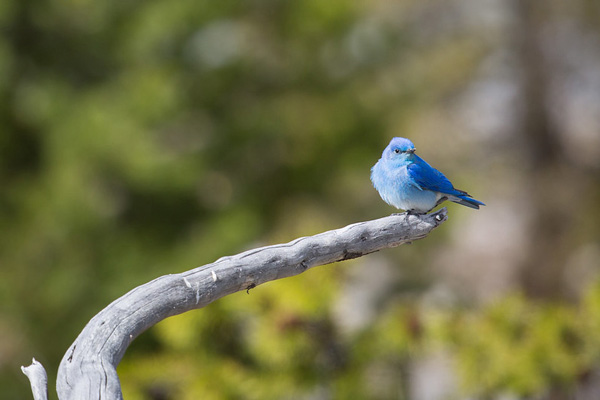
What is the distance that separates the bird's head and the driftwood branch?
20 centimetres

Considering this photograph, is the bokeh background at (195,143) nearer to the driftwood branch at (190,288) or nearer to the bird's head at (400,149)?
the bird's head at (400,149)

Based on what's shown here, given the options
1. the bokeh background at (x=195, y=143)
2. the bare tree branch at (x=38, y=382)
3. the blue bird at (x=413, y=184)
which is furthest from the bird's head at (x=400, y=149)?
the bokeh background at (x=195, y=143)

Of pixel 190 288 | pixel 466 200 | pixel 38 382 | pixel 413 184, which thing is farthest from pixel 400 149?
pixel 38 382

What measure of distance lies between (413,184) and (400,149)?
4.8 inches

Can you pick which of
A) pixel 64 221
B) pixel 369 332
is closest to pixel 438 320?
pixel 369 332

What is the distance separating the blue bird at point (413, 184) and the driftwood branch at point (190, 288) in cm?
7

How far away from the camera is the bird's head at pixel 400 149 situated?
81.7 inches

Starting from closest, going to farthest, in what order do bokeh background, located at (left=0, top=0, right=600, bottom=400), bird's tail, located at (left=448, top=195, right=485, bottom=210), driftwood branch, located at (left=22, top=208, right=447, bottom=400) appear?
1. driftwood branch, located at (left=22, top=208, right=447, bottom=400)
2. bird's tail, located at (left=448, top=195, right=485, bottom=210)
3. bokeh background, located at (left=0, top=0, right=600, bottom=400)

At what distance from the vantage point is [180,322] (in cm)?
362

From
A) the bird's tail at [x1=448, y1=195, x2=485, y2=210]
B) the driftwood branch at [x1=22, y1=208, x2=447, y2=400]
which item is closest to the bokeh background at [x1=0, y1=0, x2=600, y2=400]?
the bird's tail at [x1=448, y1=195, x2=485, y2=210]

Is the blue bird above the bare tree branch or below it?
above

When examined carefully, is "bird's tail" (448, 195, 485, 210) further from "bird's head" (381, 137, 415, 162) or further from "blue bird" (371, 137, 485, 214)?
"bird's head" (381, 137, 415, 162)

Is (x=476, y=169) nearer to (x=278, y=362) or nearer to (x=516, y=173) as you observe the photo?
(x=516, y=173)

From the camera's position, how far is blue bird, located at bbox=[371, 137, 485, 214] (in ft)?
6.66
